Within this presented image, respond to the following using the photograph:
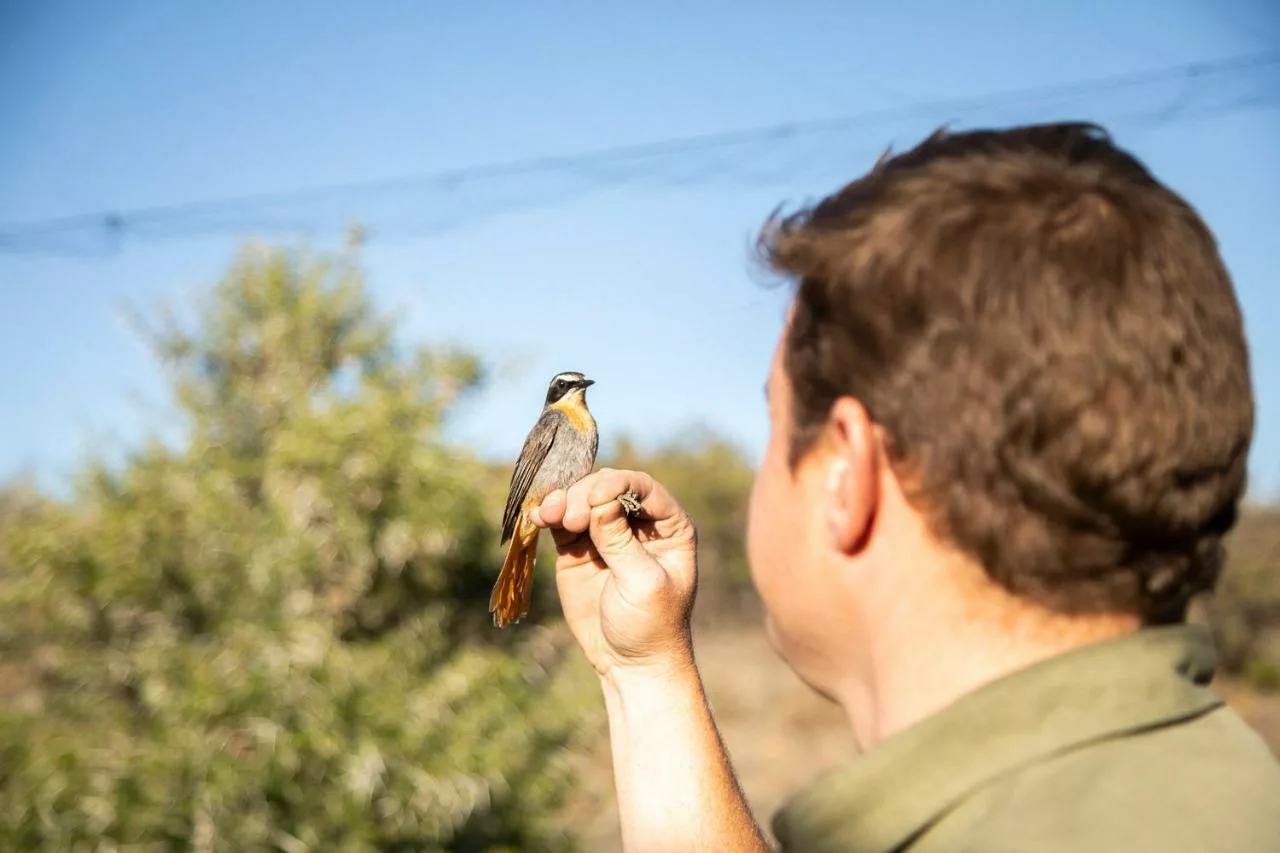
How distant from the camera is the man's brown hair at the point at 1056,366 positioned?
45.1 inches

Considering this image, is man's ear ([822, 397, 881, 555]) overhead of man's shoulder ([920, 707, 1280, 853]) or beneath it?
overhead

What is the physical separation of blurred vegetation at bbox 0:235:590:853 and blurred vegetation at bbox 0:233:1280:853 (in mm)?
17

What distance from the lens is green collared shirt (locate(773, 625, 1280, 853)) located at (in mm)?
1032

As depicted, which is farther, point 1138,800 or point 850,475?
point 850,475

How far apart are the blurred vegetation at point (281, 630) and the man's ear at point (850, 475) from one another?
629 cm

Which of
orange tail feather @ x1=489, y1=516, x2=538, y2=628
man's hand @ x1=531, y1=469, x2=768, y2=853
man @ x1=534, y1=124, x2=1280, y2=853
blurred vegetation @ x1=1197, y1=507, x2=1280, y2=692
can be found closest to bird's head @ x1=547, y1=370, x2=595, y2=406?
orange tail feather @ x1=489, y1=516, x2=538, y2=628

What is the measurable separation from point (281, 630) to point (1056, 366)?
7.00m

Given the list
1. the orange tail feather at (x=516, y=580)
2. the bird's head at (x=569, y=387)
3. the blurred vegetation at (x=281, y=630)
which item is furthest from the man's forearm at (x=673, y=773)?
the blurred vegetation at (x=281, y=630)

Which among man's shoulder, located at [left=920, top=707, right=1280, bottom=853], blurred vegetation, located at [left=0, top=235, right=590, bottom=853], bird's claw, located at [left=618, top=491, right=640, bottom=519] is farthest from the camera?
blurred vegetation, located at [left=0, top=235, right=590, bottom=853]

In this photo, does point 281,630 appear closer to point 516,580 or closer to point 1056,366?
point 516,580

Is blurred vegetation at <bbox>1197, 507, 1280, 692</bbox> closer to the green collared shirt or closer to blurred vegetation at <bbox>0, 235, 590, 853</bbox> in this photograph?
blurred vegetation at <bbox>0, 235, 590, 853</bbox>

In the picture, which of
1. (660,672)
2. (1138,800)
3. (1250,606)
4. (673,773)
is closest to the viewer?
(1138,800)

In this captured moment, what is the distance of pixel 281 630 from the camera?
293 inches

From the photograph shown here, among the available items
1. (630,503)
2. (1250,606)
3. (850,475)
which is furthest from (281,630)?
(1250,606)
